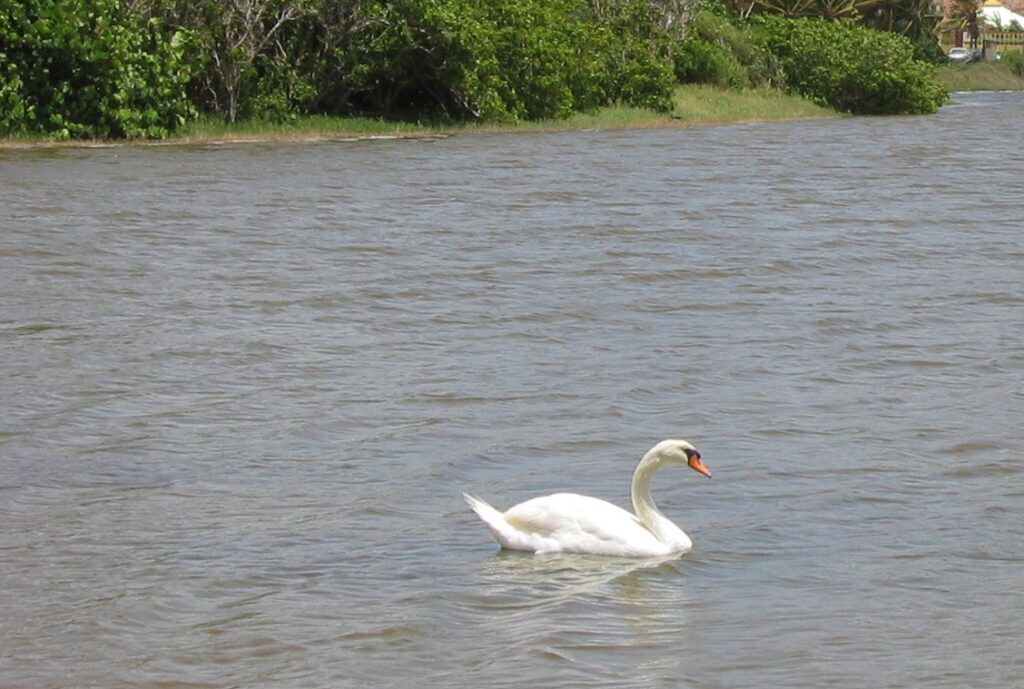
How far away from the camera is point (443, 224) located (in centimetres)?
2120

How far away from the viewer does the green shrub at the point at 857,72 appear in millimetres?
51188

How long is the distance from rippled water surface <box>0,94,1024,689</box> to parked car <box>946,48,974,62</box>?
73731 millimetres

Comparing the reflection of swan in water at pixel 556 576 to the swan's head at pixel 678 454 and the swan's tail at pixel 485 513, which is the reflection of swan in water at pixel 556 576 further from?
the swan's head at pixel 678 454

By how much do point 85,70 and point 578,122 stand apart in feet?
40.4

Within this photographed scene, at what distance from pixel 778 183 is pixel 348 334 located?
1399 centimetres

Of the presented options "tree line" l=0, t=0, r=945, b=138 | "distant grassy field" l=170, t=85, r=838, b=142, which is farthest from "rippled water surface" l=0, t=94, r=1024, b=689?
"distant grassy field" l=170, t=85, r=838, b=142

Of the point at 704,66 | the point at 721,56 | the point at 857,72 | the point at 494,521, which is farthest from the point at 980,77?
the point at 494,521

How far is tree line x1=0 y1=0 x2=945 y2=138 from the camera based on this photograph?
3041cm

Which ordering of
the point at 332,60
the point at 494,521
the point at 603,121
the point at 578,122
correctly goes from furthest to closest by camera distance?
the point at 603,121 → the point at 578,122 → the point at 332,60 → the point at 494,521

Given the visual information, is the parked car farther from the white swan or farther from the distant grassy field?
the white swan

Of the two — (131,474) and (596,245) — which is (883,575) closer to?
(131,474)

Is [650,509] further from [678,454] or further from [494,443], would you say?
[494,443]

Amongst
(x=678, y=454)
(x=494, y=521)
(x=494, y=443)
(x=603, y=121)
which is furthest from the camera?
(x=603, y=121)

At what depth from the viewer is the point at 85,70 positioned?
1208 inches
